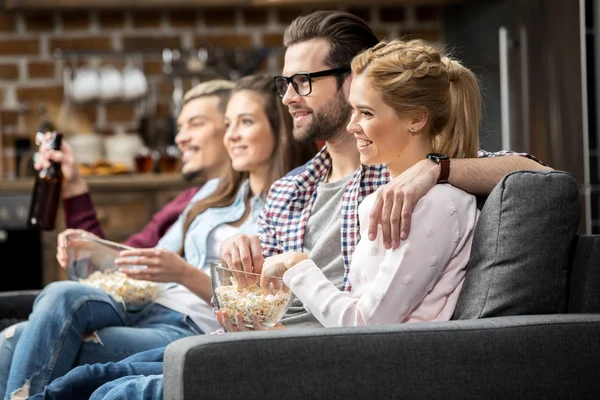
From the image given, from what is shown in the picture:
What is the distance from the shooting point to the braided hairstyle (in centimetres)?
164

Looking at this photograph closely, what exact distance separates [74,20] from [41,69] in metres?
0.28

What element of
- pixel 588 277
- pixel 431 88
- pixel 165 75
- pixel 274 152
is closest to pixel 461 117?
pixel 431 88

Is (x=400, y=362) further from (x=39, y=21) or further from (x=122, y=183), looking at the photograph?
(x=39, y=21)

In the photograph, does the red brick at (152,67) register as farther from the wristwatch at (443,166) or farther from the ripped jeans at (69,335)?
the wristwatch at (443,166)

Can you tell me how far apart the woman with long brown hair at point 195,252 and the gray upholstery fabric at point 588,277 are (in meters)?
0.92

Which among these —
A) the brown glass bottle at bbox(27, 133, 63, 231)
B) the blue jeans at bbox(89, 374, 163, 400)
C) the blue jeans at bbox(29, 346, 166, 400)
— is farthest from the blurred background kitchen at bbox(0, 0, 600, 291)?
the blue jeans at bbox(89, 374, 163, 400)

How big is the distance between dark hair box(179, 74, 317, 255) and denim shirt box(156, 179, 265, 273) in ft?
0.08

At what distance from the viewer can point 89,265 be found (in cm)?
227

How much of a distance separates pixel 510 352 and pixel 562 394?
0.35 feet

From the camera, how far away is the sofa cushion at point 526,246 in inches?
60.1

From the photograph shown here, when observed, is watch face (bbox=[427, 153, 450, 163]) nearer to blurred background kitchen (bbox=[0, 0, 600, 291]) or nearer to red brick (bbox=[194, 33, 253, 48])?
blurred background kitchen (bbox=[0, 0, 600, 291])

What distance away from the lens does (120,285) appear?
7.47 feet

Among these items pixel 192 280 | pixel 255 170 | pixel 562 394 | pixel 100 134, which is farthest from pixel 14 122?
pixel 562 394

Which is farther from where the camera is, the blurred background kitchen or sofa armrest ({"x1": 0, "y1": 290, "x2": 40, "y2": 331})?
the blurred background kitchen
